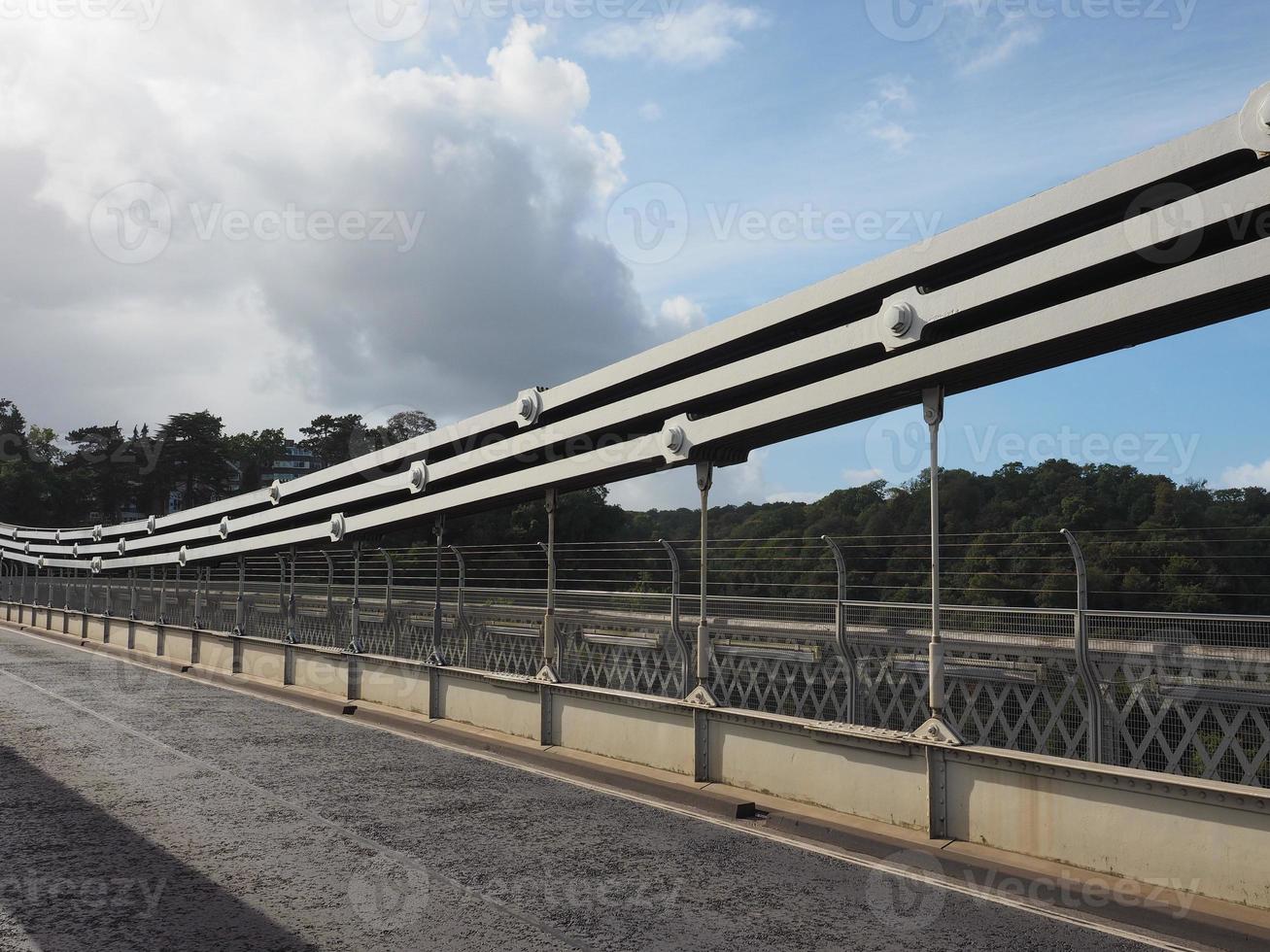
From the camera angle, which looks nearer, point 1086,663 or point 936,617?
point 936,617

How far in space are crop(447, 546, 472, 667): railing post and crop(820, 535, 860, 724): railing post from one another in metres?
5.89

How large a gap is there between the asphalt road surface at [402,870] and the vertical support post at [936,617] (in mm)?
1288

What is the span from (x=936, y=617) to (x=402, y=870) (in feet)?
15.2

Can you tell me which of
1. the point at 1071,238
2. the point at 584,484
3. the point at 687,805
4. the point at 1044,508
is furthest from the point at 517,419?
the point at 1044,508

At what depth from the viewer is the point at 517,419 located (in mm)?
13953

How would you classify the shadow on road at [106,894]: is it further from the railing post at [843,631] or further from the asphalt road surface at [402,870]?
the railing post at [843,631]

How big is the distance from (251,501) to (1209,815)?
23.6m

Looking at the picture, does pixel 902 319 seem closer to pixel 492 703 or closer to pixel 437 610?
pixel 492 703

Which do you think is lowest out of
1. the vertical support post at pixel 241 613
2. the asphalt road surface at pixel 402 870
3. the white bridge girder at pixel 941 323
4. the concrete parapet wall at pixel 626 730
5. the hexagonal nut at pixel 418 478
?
the asphalt road surface at pixel 402 870

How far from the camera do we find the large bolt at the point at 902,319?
28.1 ft

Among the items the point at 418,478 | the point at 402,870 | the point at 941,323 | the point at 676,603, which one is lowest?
the point at 402,870

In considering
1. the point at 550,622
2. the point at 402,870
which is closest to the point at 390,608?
the point at 550,622

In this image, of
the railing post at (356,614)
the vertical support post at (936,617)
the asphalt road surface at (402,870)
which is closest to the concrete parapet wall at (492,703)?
the asphalt road surface at (402,870)

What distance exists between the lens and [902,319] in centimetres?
856
